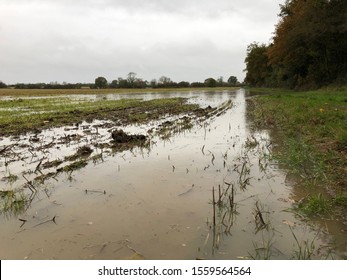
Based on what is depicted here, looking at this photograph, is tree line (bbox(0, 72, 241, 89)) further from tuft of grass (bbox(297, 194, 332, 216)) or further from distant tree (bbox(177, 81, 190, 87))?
tuft of grass (bbox(297, 194, 332, 216))

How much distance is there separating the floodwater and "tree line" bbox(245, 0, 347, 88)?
93.2 ft

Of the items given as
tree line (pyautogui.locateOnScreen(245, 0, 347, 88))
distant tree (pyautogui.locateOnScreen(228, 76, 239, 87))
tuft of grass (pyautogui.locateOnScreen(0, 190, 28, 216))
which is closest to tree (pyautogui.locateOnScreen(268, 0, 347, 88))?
tree line (pyautogui.locateOnScreen(245, 0, 347, 88))

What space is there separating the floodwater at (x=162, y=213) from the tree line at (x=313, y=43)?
93.2 feet

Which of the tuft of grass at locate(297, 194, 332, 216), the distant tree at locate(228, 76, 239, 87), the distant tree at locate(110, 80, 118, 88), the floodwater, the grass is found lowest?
the floodwater

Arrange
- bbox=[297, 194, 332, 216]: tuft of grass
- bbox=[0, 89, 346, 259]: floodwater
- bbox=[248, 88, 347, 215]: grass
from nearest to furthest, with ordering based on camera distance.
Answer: bbox=[0, 89, 346, 259]: floodwater, bbox=[297, 194, 332, 216]: tuft of grass, bbox=[248, 88, 347, 215]: grass

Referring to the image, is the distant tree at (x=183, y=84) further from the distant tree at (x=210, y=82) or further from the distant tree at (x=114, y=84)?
the distant tree at (x=114, y=84)

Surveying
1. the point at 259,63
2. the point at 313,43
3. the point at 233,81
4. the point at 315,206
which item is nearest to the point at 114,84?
the point at 233,81

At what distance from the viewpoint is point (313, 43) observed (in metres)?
33.5

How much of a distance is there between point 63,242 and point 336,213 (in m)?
3.47

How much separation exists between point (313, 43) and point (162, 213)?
35.0 m

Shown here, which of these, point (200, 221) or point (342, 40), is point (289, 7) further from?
point (200, 221)

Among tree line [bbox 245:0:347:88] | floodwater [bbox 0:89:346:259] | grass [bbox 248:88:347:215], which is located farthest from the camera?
tree line [bbox 245:0:347:88]

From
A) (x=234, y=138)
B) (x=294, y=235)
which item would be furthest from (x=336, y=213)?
(x=234, y=138)

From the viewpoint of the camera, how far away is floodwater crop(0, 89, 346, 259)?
3.36 meters
